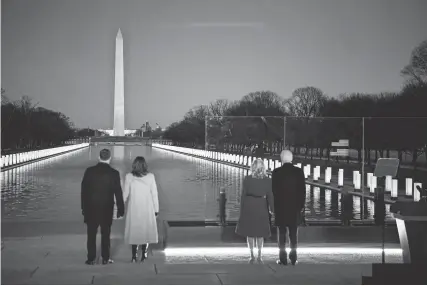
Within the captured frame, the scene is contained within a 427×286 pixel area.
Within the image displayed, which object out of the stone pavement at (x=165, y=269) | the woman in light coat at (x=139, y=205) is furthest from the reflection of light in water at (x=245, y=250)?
the woman in light coat at (x=139, y=205)

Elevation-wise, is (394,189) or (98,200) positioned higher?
(98,200)

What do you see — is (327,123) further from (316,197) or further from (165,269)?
(165,269)

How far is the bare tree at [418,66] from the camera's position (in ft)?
187

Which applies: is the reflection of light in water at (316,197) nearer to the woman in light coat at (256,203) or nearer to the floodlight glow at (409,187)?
the floodlight glow at (409,187)

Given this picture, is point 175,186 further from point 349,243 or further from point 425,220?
point 425,220

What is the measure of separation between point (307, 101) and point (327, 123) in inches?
3905

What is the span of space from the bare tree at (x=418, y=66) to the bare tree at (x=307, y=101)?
53.0m

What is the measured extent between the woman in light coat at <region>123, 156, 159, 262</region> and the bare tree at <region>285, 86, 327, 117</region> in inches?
4066

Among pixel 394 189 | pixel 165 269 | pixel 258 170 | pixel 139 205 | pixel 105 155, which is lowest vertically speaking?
pixel 165 269

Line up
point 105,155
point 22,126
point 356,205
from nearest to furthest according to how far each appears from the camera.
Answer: point 105,155 → point 356,205 → point 22,126

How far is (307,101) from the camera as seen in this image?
116562mm

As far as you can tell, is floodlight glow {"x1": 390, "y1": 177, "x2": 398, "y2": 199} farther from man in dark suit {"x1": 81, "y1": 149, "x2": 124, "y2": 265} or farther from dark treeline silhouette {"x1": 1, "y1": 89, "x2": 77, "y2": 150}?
dark treeline silhouette {"x1": 1, "y1": 89, "x2": 77, "y2": 150}

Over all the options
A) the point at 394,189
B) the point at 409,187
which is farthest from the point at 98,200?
the point at 409,187

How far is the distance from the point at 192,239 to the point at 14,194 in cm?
1502
